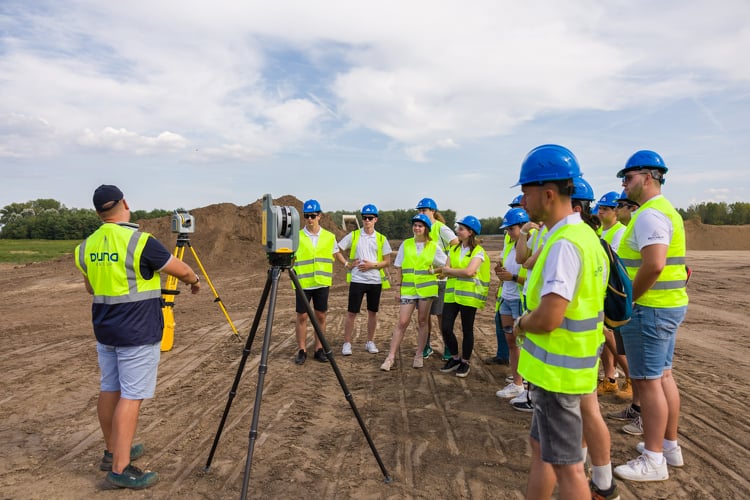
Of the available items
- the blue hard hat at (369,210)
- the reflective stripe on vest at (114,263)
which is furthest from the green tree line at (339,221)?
the reflective stripe on vest at (114,263)

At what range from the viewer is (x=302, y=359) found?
6371 millimetres

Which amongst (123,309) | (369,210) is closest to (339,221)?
(369,210)

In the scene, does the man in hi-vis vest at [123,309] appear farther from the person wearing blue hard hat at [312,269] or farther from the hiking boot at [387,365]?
the hiking boot at [387,365]

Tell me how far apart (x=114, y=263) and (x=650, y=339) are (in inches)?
158

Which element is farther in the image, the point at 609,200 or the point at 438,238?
the point at 438,238

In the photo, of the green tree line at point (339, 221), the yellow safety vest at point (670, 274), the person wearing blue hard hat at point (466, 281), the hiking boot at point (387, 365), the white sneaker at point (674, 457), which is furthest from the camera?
the green tree line at point (339, 221)

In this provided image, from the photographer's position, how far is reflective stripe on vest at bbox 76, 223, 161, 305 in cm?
321

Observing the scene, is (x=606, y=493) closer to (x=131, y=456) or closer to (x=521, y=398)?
(x=521, y=398)

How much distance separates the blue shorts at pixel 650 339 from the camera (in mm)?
3266

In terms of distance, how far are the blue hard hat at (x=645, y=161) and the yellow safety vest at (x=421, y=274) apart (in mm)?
2829

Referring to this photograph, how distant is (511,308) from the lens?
17.5ft

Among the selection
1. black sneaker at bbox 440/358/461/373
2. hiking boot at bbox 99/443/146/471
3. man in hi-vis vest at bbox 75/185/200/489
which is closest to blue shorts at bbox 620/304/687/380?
black sneaker at bbox 440/358/461/373

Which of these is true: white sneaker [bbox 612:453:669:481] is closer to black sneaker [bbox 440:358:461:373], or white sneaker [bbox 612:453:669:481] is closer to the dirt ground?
the dirt ground

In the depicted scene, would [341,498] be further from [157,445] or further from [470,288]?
[470,288]
